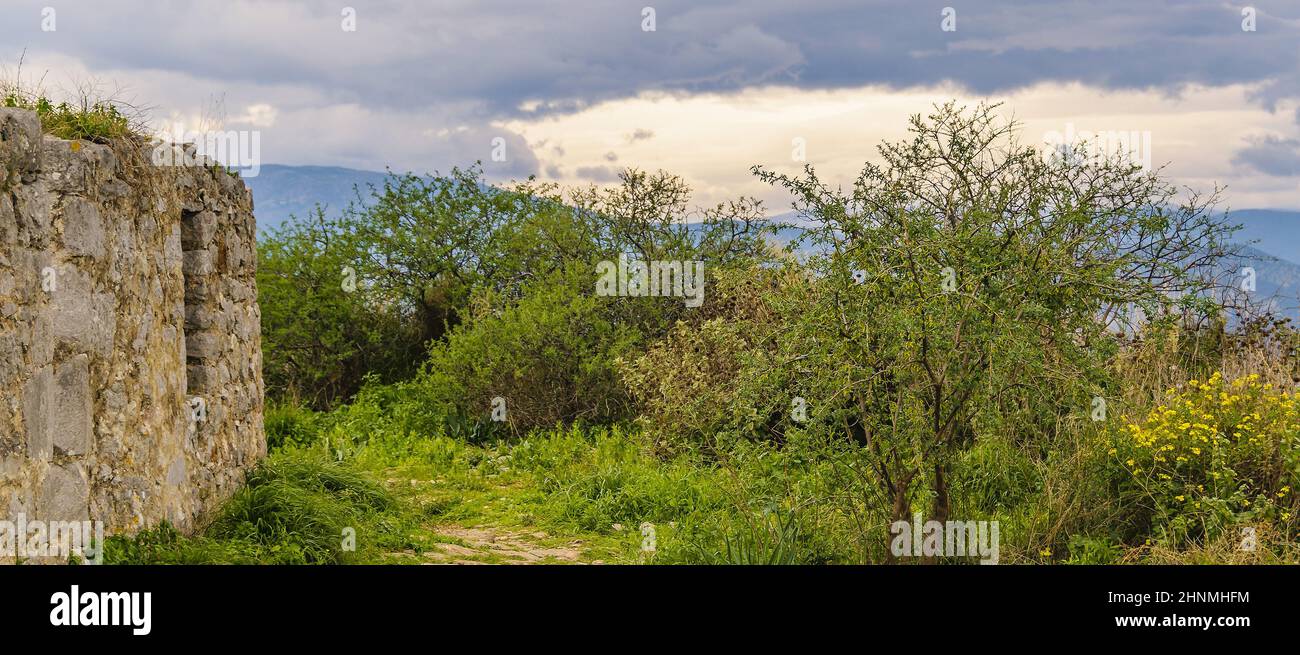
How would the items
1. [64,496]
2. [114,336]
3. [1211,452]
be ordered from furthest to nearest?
[1211,452], [114,336], [64,496]

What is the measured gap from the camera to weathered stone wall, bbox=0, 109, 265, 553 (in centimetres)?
509

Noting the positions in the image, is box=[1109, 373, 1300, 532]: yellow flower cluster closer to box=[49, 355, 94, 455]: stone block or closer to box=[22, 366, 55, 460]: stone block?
box=[49, 355, 94, 455]: stone block

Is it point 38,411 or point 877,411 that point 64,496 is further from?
point 877,411

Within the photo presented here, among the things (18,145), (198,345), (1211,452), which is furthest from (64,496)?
(1211,452)

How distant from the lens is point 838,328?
6.32 m

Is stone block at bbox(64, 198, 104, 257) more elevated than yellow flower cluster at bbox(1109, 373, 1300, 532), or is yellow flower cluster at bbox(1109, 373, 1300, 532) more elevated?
stone block at bbox(64, 198, 104, 257)

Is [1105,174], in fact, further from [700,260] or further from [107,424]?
[107,424]

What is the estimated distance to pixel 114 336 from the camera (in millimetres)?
5941

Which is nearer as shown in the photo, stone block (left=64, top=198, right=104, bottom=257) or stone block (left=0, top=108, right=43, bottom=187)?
stone block (left=0, top=108, right=43, bottom=187)

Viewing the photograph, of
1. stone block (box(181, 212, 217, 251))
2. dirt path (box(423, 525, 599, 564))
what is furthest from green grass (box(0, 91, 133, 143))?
dirt path (box(423, 525, 599, 564))

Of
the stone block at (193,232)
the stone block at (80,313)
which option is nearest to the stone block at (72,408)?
the stone block at (80,313)

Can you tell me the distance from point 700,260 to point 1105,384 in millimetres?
7233

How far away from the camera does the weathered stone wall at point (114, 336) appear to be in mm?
5086
